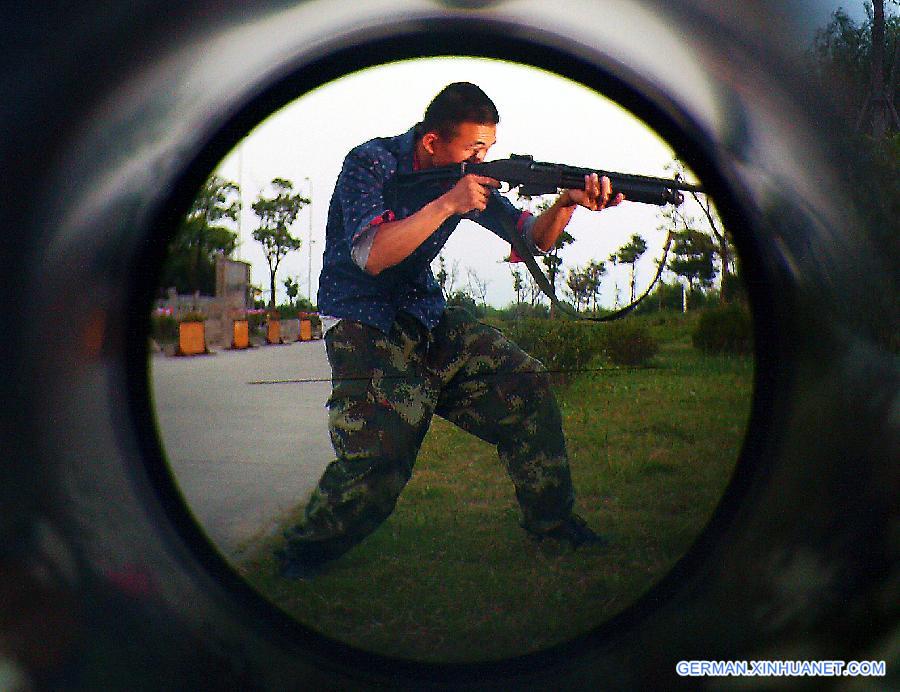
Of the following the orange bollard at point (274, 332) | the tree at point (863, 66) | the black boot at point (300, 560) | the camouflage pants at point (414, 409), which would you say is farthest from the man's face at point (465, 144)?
the black boot at point (300, 560)

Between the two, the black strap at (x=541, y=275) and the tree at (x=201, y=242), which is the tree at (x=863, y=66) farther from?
the tree at (x=201, y=242)

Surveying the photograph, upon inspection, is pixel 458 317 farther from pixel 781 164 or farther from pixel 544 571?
pixel 781 164

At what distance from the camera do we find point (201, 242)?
100cm

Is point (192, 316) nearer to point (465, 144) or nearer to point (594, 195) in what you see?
point (465, 144)

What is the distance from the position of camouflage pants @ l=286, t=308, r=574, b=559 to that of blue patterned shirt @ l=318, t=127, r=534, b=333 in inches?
1.1

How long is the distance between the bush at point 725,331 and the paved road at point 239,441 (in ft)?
1.65

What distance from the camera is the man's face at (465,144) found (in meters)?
1.02

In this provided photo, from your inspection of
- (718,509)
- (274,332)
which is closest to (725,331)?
(718,509)

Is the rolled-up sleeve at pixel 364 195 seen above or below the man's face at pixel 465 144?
below

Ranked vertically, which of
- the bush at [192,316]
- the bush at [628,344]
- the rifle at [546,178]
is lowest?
the bush at [628,344]

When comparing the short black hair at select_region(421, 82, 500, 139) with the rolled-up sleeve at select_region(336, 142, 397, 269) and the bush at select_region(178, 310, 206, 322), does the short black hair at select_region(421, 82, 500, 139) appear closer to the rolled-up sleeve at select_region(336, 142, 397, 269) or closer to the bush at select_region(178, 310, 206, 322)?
the rolled-up sleeve at select_region(336, 142, 397, 269)

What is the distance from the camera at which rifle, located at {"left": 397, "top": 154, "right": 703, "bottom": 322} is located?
977 mm

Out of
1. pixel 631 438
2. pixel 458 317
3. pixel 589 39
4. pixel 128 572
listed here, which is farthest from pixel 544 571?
pixel 589 39

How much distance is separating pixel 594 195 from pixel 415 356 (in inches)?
12.6
